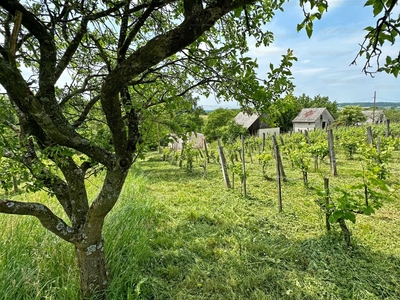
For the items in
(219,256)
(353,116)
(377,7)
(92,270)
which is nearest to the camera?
(377,7)

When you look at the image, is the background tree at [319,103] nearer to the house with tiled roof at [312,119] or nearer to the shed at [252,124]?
the house with tiled roof at [312,119]

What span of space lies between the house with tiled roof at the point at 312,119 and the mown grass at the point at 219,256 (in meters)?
35.6

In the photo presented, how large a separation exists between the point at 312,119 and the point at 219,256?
38.5 m

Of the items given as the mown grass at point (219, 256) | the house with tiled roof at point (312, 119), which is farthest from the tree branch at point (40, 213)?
the house with tiled roof at point (312, 119)

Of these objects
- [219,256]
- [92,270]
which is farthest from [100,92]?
[219,256]

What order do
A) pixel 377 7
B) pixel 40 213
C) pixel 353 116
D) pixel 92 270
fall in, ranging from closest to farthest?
pixel 377 7
pixel 40 213
pixel 92 270
pixel 353 116

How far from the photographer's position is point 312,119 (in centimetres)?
3697

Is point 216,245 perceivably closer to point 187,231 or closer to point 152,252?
point 187,231

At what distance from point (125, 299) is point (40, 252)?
1141 mm

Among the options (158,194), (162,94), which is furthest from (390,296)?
(158,194)

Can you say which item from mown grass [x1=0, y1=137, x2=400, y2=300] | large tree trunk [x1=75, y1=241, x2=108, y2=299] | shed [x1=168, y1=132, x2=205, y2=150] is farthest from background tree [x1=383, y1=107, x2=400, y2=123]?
large tree trunk [x1=75, y1=241, x2=108, y2=299]

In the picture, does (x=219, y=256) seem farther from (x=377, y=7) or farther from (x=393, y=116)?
(x=393, y=116)

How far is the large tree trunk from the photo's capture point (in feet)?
6.83

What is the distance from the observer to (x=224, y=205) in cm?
517
